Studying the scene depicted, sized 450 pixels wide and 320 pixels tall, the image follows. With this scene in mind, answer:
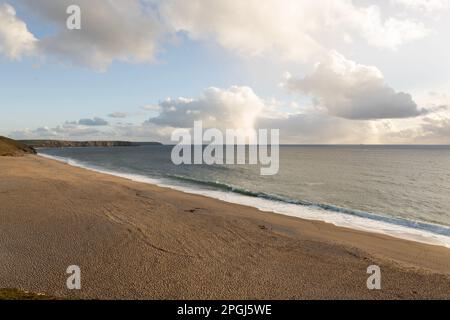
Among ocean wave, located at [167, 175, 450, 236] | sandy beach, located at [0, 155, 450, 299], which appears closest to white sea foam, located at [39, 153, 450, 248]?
ocean wave, located at [167, 175, 450, 236]

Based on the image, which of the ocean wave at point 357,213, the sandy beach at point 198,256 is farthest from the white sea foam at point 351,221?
the sandy beach at point 198,256

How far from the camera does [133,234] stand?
41.8 ft

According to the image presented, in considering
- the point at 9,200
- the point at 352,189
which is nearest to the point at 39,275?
the point at 9,200

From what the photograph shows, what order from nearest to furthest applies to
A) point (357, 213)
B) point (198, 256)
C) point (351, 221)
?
point (198, 256) → point (351, 221) → point (357, 213)

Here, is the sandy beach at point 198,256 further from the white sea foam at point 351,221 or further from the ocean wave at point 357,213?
the ocean wave at point 357,213

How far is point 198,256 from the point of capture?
10617mm

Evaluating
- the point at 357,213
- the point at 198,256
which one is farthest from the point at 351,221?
the point at 198,256

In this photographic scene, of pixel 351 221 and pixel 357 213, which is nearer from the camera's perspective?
pixel 351 221

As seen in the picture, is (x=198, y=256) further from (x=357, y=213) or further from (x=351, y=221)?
(x=357, y=213)

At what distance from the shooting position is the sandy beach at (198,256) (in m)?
8.28

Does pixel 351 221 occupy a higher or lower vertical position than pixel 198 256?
lower
